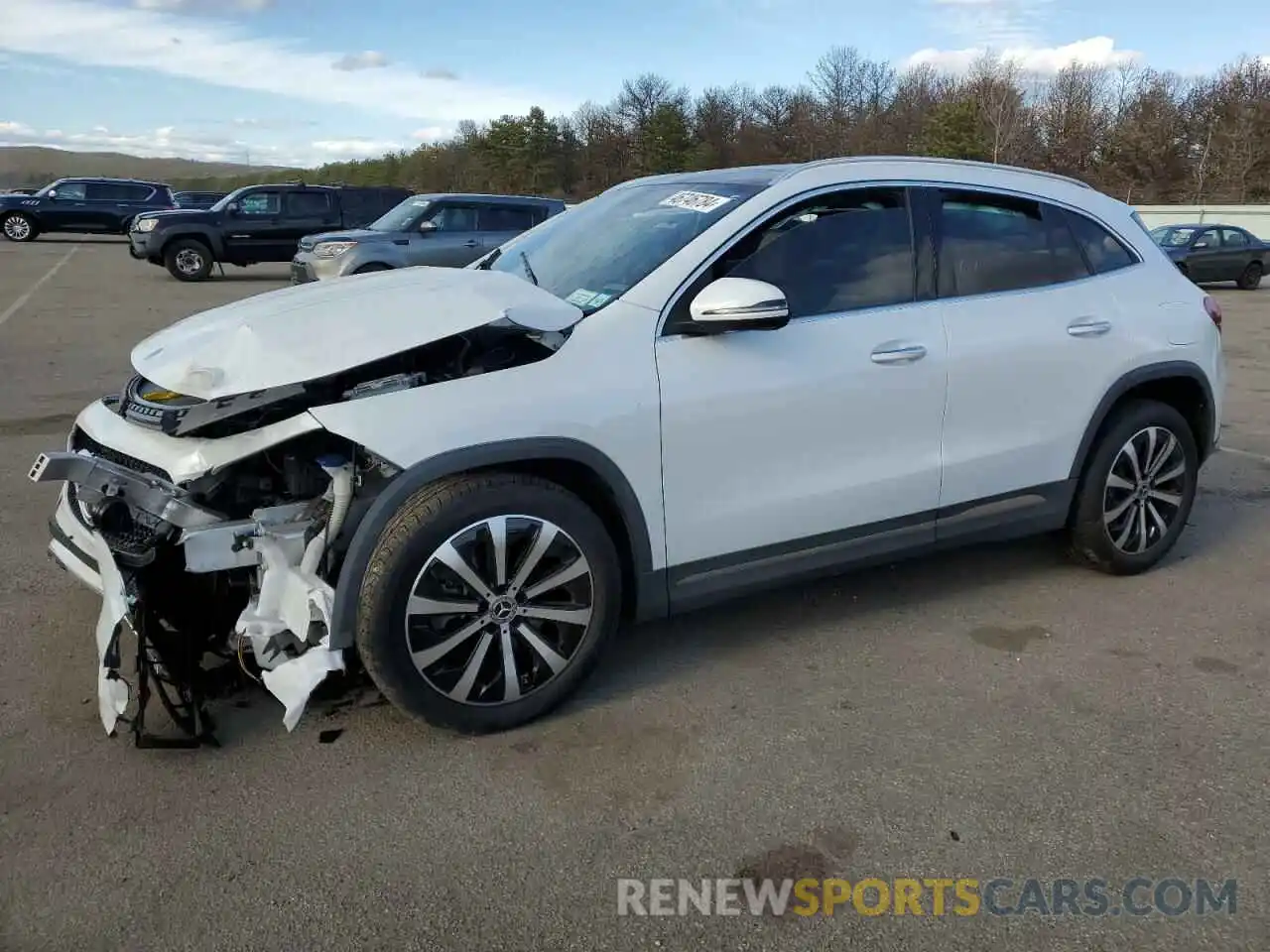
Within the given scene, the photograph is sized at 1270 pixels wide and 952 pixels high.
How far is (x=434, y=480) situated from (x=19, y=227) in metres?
32.0

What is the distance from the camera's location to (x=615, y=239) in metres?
3.88

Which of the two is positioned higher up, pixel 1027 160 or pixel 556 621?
Answer: pixel 1027 160

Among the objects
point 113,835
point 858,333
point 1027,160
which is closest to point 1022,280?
point 858,333

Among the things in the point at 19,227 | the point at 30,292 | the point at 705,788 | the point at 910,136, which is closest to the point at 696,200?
the point at 705,788

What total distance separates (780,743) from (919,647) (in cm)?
95

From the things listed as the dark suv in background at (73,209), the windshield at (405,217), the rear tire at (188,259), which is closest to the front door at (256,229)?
the rear tire at (188,259)

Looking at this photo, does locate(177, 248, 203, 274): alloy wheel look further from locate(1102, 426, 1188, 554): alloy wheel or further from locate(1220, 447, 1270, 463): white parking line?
locate(1102, 426, 1188, 554): alloy wheel

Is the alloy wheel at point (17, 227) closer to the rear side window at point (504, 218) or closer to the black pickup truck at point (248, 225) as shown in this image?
the black pickup truck at point (248, 225)

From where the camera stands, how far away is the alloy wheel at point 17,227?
2884 centimetres

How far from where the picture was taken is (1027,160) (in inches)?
2144

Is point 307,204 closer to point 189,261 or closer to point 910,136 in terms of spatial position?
point 189,261

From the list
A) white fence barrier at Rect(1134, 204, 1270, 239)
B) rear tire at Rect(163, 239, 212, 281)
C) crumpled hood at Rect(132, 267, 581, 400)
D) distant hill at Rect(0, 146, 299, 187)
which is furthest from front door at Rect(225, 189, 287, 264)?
distant hill at Rect(0, 146, 299, 187)

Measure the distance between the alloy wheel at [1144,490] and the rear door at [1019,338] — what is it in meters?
0.31

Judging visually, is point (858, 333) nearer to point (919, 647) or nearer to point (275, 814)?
point (919, 647)
